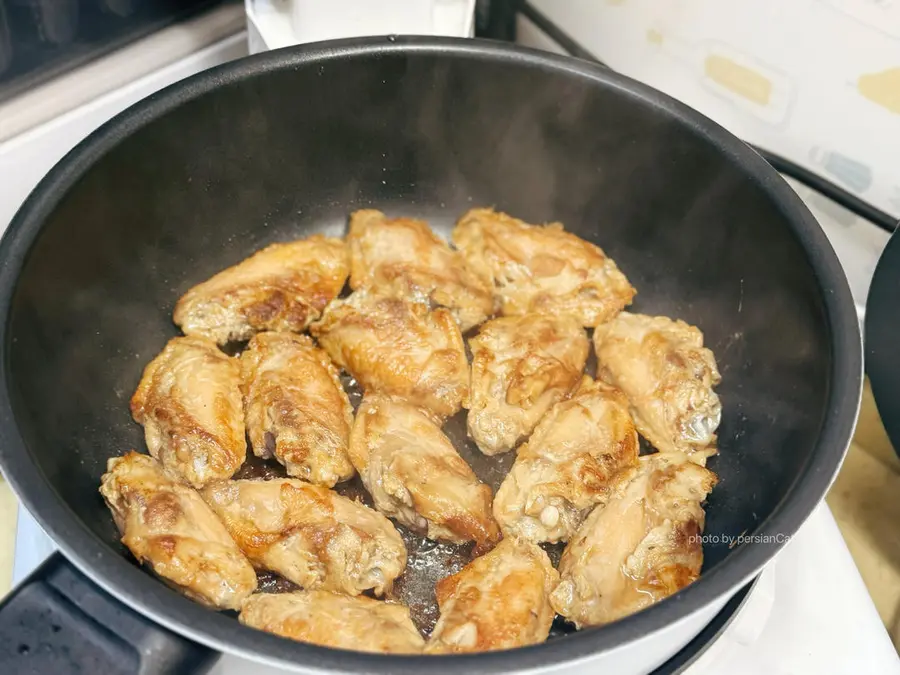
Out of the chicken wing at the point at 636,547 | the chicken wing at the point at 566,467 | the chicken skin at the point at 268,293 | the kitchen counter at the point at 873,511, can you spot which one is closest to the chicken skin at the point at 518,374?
the chicken wing at the point at 566,467

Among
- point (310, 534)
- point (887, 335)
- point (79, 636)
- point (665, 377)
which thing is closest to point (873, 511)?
point (887, 335)

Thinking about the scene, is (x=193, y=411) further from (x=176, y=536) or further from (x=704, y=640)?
(x=704, y=640)

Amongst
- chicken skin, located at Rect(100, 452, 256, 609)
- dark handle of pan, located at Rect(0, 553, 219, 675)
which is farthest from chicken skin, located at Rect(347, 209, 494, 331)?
dark handle of pan, located at Rect(0, 553, 219, 675)

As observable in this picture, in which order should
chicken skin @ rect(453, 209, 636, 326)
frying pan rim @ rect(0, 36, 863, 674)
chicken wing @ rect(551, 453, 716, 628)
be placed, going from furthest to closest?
chicken skin @ rect(453, 209, 636, 326)
chicken wing @ rect(551, 453, 716, 628)
frying pan rim @ rect(0, 36, 863, 674)

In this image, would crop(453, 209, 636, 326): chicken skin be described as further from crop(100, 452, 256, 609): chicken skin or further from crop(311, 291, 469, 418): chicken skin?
crop(100, 452, 256, 609): chicken skin

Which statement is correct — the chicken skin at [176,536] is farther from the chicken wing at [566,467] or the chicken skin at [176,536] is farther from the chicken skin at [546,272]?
the chicken skin at [546,272]

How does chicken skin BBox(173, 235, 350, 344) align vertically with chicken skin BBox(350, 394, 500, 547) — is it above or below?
above
